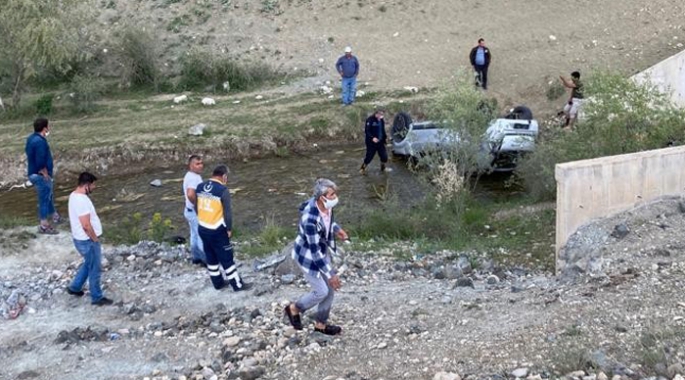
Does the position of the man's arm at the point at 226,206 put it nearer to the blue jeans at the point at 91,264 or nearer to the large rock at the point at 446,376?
the blue jeans at the point at 91,264

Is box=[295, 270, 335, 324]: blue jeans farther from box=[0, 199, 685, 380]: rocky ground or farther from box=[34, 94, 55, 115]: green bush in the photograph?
box=[34, 94, 55, 115]: green bush

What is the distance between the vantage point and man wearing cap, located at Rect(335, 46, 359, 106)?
1948 cm

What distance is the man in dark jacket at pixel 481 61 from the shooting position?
20.6 metres

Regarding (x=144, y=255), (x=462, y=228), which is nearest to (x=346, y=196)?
(x=462, y=228)

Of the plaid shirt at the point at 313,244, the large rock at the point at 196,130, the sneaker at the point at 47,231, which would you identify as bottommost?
the sneaker at the point at 47,231

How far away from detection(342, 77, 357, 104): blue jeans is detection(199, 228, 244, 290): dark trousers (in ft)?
35.3

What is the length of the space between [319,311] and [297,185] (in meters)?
8.59

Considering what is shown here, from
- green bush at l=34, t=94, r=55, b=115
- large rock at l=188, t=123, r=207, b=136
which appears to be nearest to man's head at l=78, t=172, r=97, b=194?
large rock at l=188, t=123, r=207, b=136

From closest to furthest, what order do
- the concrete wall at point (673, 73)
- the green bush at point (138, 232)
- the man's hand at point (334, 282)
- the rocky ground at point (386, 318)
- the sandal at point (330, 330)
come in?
the rocky ground at point (386, 318) → the man's hand at point (334, 282) → the sandal at point (330, 330) → the green bush at point (138, 232) → the concrete wall at point (673, 73)

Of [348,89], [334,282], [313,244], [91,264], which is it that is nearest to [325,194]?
[313,244]

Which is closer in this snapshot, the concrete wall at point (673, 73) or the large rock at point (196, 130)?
the concrete wall at point (673, 73)

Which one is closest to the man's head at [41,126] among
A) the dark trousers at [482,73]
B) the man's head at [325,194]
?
the man's head at [325,194]

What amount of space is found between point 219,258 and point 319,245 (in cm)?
192

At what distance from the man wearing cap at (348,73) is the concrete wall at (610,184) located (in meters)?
9.86
